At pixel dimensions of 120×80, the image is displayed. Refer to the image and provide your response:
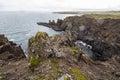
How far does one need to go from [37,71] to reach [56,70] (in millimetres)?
3272

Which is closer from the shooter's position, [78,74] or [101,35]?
[78,74]

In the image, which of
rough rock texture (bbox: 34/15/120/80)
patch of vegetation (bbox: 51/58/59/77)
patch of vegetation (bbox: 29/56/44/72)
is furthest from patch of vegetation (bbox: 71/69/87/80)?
patch of vegetation (bbox: 29/56/44/72)

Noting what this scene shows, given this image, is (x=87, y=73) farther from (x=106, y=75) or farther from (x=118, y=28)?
(x=118, y=28)

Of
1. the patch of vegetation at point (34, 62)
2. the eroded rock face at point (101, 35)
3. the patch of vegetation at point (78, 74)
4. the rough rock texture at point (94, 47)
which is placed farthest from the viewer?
the eroded rock face at point (101, 35)

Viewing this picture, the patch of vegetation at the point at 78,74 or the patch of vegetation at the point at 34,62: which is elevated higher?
the patch of vegetation at the point at 34,62

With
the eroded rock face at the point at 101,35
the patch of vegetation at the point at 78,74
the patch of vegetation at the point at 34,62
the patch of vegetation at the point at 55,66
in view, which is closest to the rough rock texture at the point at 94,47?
the eroded rock face at the point at 101,35

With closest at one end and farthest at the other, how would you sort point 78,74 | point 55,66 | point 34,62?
point 78,74, point 55,66, point 34,62

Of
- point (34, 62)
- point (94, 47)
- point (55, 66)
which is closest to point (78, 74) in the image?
point (55, 66)

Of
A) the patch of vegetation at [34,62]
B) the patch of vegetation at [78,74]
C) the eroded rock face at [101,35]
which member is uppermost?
the patch of vegetation at [34,62]

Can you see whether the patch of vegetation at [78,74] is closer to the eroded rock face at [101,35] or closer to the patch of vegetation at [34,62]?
the patch of vegetation at [34,62]

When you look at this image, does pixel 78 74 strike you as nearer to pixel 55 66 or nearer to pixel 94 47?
pixel 55 66

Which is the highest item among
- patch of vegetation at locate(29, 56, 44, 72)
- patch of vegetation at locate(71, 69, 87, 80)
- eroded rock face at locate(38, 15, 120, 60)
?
patch of vegetation at locate(29, 56, 44, 72)

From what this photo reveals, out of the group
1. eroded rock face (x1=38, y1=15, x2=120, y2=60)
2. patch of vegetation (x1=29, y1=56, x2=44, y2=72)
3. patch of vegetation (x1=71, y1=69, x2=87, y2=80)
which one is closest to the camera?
patch of vegetation (x1=71, y1=69, x2=87, y2=80)

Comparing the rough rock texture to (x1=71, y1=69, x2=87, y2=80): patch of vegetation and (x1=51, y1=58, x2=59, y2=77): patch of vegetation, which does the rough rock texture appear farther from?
(x1=51, y1=58, x2=59, y2=77): patch of vegetation
